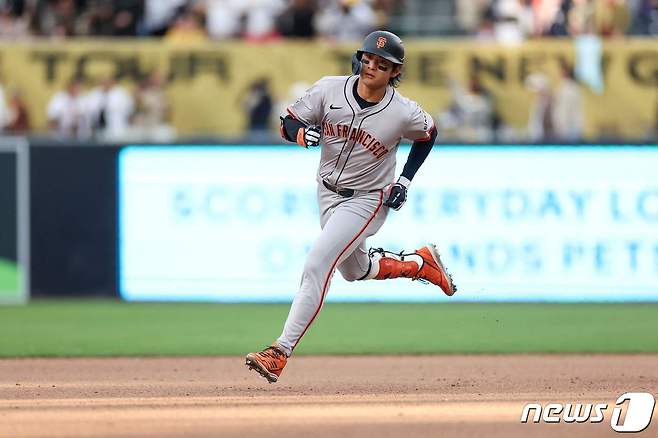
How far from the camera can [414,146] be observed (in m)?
8.95

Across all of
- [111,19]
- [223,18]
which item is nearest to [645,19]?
[223,18]

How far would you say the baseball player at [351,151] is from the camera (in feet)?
27.5

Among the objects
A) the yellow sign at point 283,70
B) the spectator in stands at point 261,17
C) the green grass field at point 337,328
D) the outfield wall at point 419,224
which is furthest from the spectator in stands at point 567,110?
the spectator in stands at point 261,17

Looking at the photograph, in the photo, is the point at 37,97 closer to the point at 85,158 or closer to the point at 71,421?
the point at 85,158

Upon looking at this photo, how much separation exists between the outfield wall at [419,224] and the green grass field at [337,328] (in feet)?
0.84

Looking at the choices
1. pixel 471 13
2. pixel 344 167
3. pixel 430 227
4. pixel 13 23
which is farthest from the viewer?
pixel 471 13

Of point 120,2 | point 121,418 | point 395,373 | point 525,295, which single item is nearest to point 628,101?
point 525,295

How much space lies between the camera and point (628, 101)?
1941cm

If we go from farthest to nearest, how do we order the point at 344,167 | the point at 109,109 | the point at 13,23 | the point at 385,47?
the point at 13,23
the point at 109,109
the point at 344,167
the point at 385,47

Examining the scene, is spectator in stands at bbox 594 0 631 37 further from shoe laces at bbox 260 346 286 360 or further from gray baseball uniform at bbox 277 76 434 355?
shoe laces at bbox 260 346 286 360

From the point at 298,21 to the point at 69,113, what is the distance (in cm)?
351

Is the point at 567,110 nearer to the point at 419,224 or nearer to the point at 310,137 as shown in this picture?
the point at 419,224

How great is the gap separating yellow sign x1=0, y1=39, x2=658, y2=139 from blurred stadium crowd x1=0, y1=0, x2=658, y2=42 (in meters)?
0.30

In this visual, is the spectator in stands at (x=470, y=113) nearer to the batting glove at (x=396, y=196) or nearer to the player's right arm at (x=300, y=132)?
the batting glove at (x=396, y=196)
